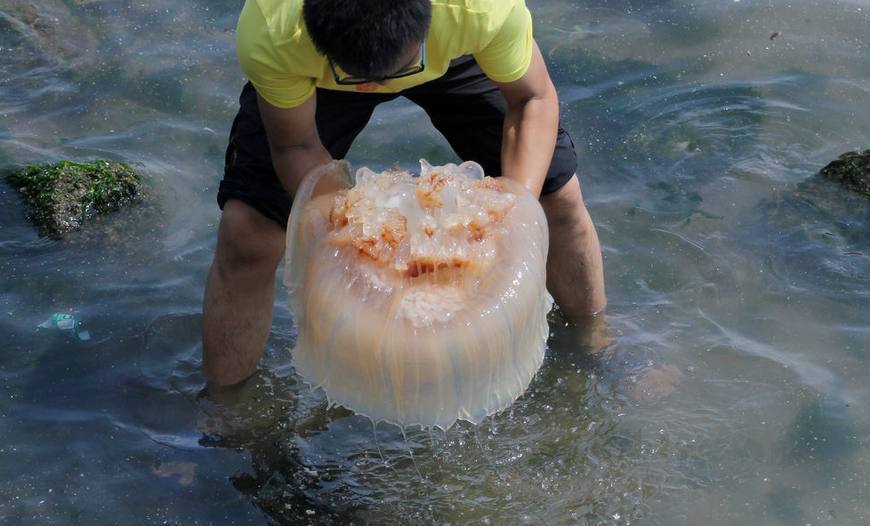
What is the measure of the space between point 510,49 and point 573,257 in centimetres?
110

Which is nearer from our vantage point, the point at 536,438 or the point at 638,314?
the point at 536,438

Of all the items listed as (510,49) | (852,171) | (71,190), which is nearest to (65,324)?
(71,190)

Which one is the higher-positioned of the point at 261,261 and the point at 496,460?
the point at 261,261

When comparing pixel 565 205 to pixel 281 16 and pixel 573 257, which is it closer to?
pixel 573 257

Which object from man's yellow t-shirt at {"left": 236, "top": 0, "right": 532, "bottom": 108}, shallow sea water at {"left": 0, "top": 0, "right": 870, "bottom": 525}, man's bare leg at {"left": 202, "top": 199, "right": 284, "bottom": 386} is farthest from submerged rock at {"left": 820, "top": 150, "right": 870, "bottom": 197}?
man's bare leg at {"left": 202, "top": 199, "right": 284, "bottom": 386}

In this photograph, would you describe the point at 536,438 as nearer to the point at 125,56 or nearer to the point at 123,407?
the point at 123,407

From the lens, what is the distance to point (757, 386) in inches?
159

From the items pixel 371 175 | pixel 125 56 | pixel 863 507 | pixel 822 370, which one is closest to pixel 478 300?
pixel 371 175

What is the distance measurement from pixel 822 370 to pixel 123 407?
2609mm

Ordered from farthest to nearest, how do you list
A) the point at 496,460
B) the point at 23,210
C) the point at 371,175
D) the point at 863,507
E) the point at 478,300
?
the point at 23,210
the point at 496,460
the point at 863,507
the point at 371,175
the point at 478,300

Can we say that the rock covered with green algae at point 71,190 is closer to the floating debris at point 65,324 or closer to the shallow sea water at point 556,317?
the shallow sea water at point 556,317

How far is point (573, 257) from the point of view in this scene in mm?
4066

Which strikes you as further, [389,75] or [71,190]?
[71,190]

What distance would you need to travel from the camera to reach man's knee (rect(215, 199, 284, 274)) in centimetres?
358
